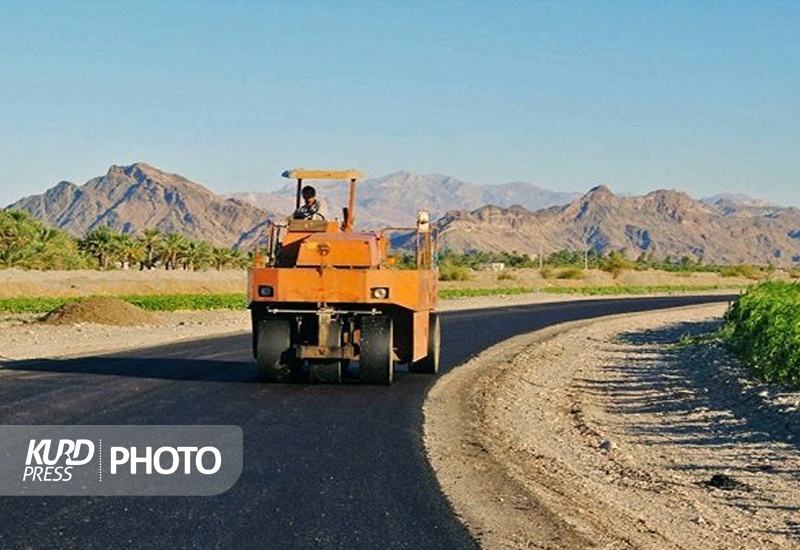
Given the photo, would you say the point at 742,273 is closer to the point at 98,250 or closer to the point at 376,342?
the point at 98,250

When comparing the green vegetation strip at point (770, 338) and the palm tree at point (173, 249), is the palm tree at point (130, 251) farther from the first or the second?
the green vegetation strip at point (770, 338)

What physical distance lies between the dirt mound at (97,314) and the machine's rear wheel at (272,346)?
20.4m

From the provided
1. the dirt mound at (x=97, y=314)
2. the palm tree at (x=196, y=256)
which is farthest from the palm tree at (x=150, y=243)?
the dirt mound at (x=97, y=314)

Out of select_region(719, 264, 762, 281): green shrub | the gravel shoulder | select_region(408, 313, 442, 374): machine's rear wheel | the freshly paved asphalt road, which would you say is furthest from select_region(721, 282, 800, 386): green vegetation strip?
select_region(719, 264, 762, 281): green shrub

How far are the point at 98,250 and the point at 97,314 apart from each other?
203 feet

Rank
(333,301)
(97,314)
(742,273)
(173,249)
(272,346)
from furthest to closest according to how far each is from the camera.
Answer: (742,273) < (173,249) < (97,314) < (272,346) < (333,301)

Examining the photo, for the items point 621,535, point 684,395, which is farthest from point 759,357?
point 621,535

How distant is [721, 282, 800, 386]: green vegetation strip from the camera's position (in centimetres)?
2059

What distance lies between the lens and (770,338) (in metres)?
22.8

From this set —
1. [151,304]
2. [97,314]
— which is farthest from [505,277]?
[97,314]

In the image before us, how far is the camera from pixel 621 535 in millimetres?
9633

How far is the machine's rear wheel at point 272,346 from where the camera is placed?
19641mm

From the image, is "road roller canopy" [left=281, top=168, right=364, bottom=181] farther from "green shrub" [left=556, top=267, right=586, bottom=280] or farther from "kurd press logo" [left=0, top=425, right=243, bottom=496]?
"green shrub" [left=556, top=267, right=586, bottom=280]

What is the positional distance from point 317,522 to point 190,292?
66.3 metres
